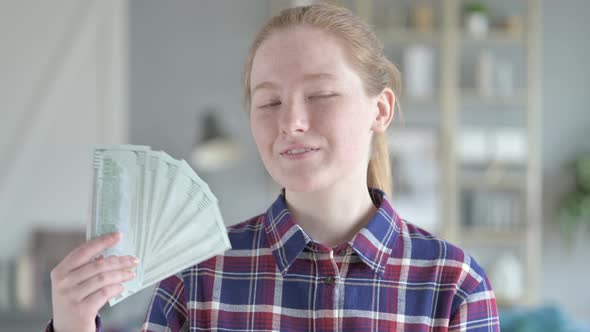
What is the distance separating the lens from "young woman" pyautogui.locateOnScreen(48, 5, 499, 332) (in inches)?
45.4

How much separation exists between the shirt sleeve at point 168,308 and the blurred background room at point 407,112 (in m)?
4.56

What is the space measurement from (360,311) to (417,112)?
5.17 m

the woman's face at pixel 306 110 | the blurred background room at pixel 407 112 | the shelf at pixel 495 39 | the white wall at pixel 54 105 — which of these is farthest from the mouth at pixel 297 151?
the shelf at pixel 495 39

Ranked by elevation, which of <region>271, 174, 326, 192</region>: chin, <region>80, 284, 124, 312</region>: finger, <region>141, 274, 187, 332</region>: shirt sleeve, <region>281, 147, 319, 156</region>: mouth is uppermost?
<region>281, 147, 319, 156</region>: mouth

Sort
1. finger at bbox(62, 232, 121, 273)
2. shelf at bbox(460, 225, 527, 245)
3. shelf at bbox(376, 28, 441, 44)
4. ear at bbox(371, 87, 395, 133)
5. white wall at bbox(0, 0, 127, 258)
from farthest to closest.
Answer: shelf at bbox(376, 28, 441, 44)
shelf at bbox(460, 225, 527, 245)
white wall at bbox(0, 0, 127, 258)
ear at bbox(371, 87, 395, 133)
finger at bbox(62, 232, 121, 273)

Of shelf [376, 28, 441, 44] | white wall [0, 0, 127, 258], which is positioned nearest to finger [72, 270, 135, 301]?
white wall [0, 0, 127, 258]

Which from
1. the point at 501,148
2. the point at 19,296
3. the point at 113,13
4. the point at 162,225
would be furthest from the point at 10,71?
the point at 162,225

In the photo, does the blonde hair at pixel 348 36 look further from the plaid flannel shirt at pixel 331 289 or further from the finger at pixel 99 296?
the finger at pixel 99 296

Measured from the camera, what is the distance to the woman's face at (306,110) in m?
1.15

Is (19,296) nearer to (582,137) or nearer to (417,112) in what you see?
(417,112)

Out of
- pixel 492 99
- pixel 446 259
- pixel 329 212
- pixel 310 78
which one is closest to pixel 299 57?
pixel 310 78

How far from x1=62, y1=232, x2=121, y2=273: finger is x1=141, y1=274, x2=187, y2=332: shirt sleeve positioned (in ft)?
0.65

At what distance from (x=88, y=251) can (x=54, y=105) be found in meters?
5.23

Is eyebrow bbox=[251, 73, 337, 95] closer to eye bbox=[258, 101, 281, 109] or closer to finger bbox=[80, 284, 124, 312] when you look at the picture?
eye bbox=[258, 101, 281, 109]
